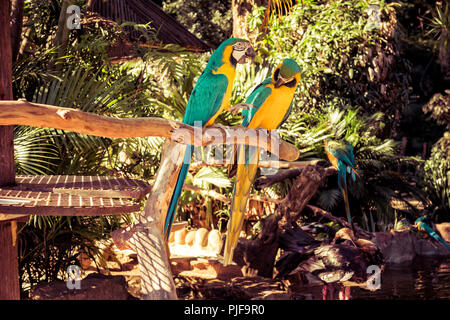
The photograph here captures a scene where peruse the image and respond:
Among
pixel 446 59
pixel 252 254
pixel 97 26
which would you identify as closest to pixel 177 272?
pixel 252 254

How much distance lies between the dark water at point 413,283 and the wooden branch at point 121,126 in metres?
1.96

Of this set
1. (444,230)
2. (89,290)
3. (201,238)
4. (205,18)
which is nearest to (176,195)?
(89,290)

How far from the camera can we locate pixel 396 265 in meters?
5.86

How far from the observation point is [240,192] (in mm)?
2242

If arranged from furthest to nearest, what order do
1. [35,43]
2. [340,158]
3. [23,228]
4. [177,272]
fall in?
1. [177,272]
2. [35,43]
3. [340,158]
4. [23,228]

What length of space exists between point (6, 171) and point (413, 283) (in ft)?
13.5

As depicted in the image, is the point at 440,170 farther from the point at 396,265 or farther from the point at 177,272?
the point at 177,272

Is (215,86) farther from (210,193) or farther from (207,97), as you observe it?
(210,193)

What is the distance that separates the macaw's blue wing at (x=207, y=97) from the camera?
2.17 m

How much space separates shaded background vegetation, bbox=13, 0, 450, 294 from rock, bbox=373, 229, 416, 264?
31 cm

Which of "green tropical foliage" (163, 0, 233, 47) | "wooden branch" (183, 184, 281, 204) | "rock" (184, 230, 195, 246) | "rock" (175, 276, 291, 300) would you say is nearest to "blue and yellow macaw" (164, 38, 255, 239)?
"rock" (175, 276, 291, 300)

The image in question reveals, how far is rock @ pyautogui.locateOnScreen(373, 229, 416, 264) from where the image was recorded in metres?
6.05

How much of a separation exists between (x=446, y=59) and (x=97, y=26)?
712 centimetres
